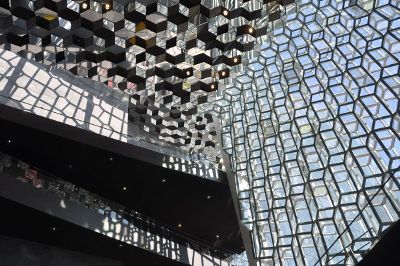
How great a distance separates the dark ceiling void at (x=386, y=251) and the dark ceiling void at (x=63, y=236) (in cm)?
1115

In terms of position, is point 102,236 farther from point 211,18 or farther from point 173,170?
point 211,18

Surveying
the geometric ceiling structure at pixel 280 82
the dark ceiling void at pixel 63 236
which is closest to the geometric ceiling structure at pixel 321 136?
the geometric ceiling structure at pixel 280 82

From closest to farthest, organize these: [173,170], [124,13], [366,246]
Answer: [366,246], [124,13], [173,170]

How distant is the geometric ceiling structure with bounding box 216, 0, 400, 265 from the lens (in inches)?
513

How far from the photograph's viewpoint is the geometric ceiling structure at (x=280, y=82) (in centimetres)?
1367

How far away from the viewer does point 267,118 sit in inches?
782

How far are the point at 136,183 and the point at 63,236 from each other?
4320 mm

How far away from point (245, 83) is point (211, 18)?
291 inches

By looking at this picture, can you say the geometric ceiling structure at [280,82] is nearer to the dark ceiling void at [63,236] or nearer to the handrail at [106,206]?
the handrail at [106,206]

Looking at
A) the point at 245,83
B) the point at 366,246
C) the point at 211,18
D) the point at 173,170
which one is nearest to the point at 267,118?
the point at 245,83

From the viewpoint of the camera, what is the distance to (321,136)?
1595cm

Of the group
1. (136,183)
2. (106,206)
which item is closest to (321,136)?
(136,183)

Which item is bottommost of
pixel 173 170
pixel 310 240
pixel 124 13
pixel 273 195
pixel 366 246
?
pixel 366 246

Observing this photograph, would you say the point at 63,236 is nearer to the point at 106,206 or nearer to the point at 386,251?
the point at 106,206
